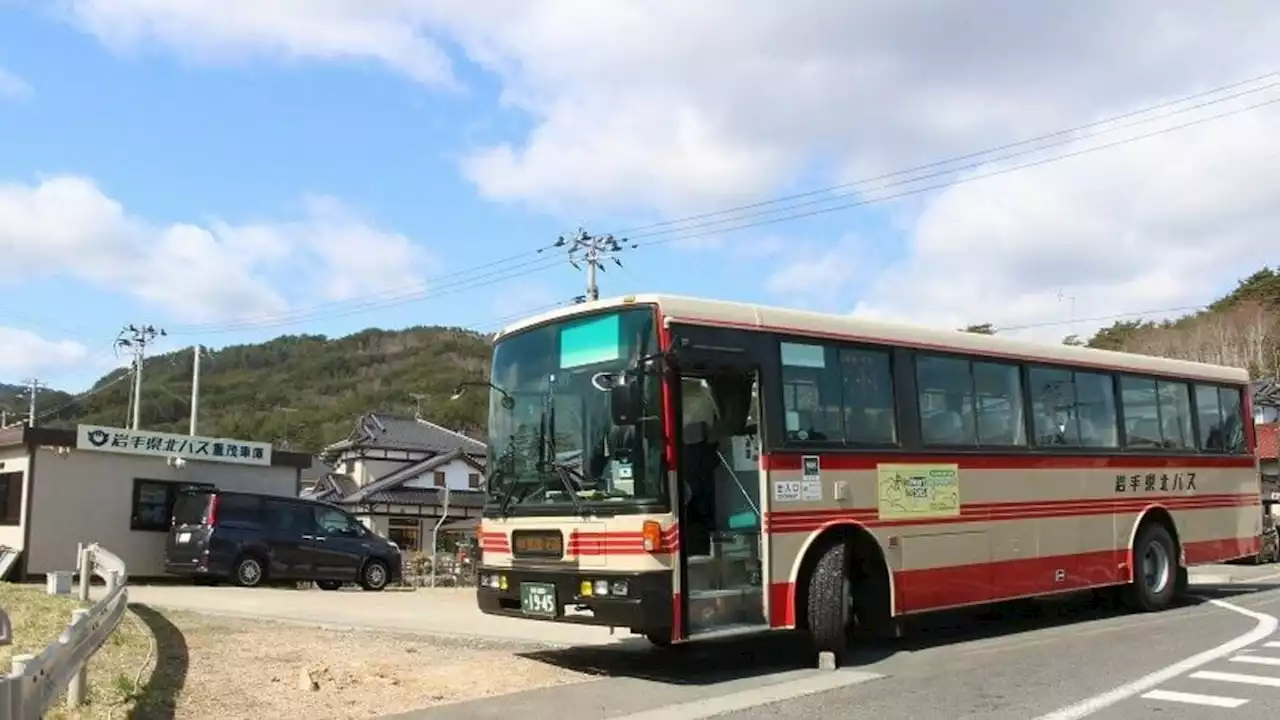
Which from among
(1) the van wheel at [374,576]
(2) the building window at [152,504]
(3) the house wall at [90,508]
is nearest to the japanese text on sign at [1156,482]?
(1) the van wheel at [374,576]

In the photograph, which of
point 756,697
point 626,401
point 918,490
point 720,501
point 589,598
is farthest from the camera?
point 918,490

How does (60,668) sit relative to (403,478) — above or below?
below

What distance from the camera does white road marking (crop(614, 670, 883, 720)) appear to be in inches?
293

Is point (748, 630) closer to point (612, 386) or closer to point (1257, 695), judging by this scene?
point (612, 386)

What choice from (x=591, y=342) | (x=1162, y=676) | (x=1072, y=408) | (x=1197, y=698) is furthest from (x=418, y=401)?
(x=1197, y=698)

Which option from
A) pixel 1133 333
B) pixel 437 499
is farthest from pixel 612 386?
pixel 1133 333

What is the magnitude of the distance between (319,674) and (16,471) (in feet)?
50.2

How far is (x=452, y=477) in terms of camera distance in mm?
48125

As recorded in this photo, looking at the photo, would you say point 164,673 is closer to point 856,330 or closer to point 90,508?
point 856,330

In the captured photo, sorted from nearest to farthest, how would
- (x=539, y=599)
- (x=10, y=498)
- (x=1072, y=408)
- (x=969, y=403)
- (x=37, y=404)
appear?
(x=539, y=599) → (x=969, y=403) → (x=1072, y=408) → (x=10, y=498) → (x=37, y=404)

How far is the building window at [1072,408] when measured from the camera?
12102 millimetres

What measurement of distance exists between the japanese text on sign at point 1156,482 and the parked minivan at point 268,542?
47.3ft

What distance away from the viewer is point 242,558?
1998 centimetres

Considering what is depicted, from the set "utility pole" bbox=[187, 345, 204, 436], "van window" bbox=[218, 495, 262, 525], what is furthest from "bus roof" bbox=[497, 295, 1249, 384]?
"utility pole" bbox=[187, 345, 204, 436]
